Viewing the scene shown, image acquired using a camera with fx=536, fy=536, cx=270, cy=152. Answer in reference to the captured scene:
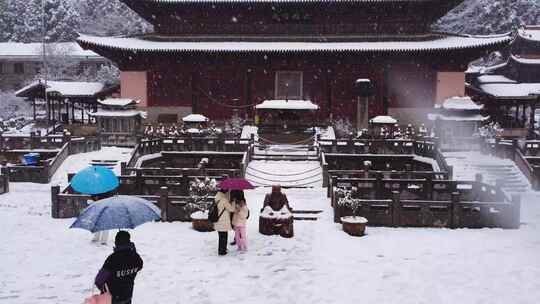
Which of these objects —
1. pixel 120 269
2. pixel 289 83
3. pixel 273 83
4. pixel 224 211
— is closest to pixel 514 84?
pixel 289 83

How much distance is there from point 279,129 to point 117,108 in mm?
9325

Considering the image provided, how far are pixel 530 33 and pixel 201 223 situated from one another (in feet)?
137

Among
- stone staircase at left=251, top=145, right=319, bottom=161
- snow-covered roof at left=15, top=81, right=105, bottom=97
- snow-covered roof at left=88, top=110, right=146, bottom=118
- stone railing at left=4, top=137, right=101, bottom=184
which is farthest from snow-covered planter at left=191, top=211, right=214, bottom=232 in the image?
snow-covered roof at left=15, top=81, right=105, bottom=97

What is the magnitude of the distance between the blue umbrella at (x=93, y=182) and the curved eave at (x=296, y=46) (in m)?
21.5

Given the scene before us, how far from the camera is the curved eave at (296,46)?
29688 millimetres

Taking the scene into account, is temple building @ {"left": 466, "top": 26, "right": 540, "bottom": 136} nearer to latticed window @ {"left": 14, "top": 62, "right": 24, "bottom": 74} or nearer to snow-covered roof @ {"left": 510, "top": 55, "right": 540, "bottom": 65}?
snow-covered roof @ {"left": 510, "top": 55, "right": 540, "bottom": 65}

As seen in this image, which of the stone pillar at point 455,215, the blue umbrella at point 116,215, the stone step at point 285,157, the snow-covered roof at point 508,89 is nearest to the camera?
the blue umbrella at point 116,215

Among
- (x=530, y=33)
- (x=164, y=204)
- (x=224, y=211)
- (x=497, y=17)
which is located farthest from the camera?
(x=497, y=17)

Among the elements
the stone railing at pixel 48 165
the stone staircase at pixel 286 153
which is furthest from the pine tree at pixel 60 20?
the stone staircase at pixel 286 153

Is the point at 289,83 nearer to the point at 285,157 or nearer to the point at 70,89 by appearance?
the point at 285,157

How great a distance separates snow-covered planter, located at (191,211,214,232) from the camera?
520 inches

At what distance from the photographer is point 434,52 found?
1197 inches

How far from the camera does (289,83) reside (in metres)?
33.3

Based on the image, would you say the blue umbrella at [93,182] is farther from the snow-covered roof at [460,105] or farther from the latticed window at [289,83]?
the latticed window at [289,83]
